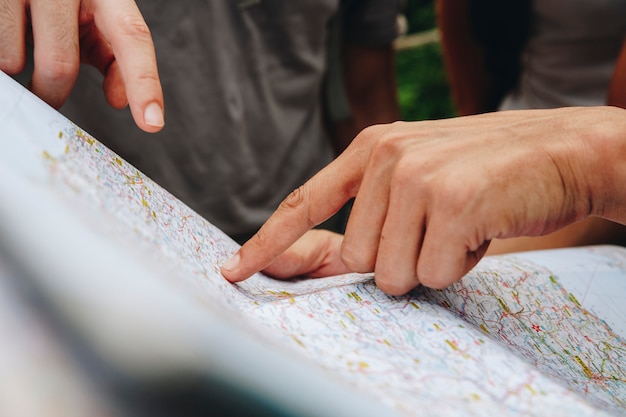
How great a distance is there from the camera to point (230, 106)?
114 centimetres

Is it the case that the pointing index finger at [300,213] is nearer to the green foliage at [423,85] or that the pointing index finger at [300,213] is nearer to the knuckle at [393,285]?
the knuckle at [393,285]

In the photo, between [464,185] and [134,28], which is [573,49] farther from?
[134,28]

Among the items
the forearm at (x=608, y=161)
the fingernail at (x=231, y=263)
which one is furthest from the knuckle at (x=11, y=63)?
the forearm at (x=608, y=161)

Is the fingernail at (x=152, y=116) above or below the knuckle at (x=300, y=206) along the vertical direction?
above

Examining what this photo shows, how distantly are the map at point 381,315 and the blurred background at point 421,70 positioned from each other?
6.46 feet

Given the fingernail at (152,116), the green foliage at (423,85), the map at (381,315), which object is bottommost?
the green foliage at (423,85)

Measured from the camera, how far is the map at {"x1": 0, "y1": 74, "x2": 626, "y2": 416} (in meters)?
0.46

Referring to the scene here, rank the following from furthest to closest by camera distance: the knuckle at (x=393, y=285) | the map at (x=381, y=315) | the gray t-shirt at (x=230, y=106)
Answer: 1. the gray t-shirt at (x=230, y=106)
2. the knuckle at (x=393, y=285)
3. the map at (x=381, y=315)

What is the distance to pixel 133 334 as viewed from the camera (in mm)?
411

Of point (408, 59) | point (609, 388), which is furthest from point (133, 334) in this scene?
point (408, 59)

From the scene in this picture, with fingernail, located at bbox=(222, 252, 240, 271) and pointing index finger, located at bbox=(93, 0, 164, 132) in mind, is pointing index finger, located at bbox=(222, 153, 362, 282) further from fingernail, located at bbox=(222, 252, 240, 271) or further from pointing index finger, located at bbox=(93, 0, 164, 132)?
pointing index finger, located at bbox=(93, 0, 164, 132)

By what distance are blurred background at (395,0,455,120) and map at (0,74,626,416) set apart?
1970 mm

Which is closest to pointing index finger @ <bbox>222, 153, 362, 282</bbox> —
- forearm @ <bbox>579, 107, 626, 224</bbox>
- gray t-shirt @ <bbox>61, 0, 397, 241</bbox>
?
forearm @ <bbox>579, 107, 626, 224</bbox>

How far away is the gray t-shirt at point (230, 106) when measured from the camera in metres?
1.05
